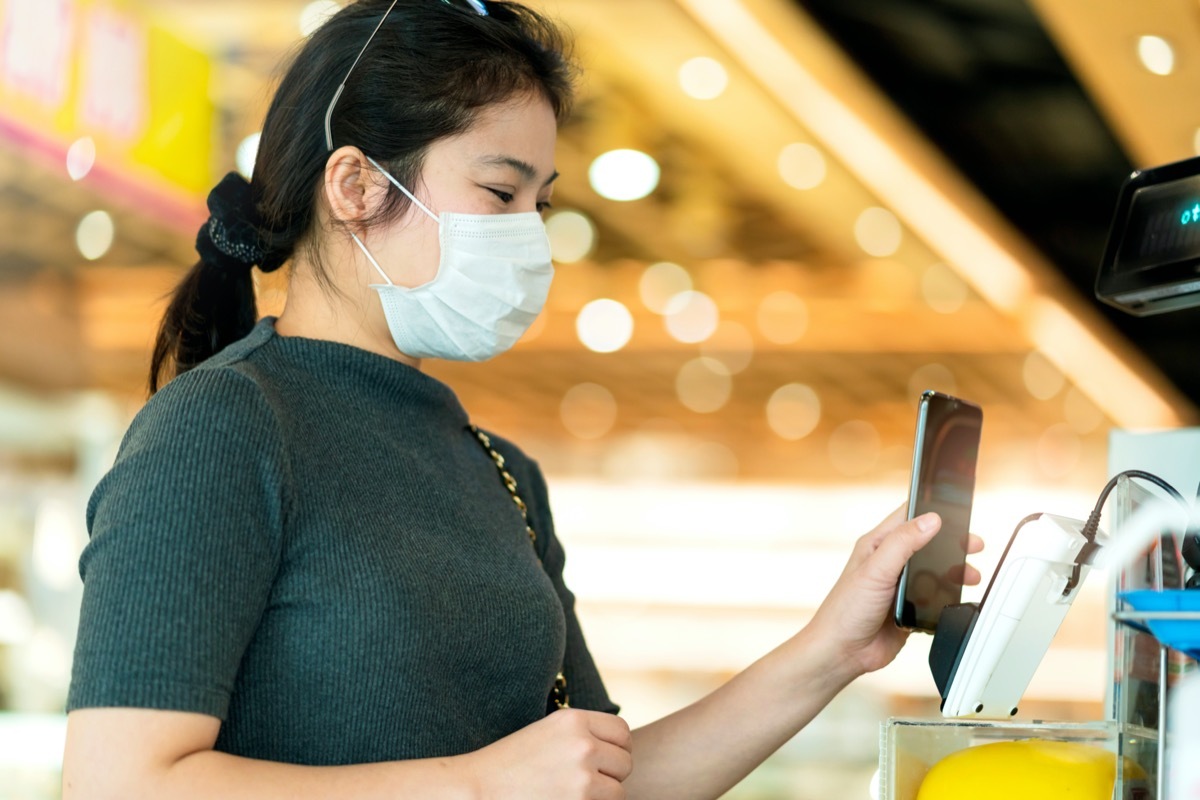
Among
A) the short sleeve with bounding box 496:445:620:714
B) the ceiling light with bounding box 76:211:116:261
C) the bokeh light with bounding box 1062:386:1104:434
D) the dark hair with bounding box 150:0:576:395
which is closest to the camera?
the dark hair with bounding box 150:0:576:395

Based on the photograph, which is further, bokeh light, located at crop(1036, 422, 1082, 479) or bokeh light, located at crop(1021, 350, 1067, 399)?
bokeh light, located at crop(1036, 422, 1082, 479)

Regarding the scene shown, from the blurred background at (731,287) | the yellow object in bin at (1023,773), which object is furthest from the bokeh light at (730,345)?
the yellow object in bin at (1023,773)

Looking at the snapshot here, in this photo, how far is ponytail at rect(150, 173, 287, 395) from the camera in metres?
1.27

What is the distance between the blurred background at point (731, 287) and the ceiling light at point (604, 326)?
3cm

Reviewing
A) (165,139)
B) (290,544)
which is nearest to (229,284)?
(290,544)

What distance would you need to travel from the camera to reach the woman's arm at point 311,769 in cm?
85

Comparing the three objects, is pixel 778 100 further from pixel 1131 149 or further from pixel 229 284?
pixel 229 284

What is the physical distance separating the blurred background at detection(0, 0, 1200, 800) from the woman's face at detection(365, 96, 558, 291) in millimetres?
232

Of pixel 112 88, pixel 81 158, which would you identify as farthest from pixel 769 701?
pixel 112 88

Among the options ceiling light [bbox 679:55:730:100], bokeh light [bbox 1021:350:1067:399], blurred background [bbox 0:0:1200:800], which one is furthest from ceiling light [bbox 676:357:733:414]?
ceiling light [bbox 679:55:730:100]

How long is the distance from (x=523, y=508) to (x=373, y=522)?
0.97ft

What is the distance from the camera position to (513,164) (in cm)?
121

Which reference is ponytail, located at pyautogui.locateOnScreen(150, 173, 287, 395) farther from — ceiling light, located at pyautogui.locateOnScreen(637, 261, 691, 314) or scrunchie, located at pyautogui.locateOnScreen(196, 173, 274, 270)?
ceiling light, located at pyautogui.locateOnScreen(637, 261, 691, 314)

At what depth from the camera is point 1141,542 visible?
0.85m
